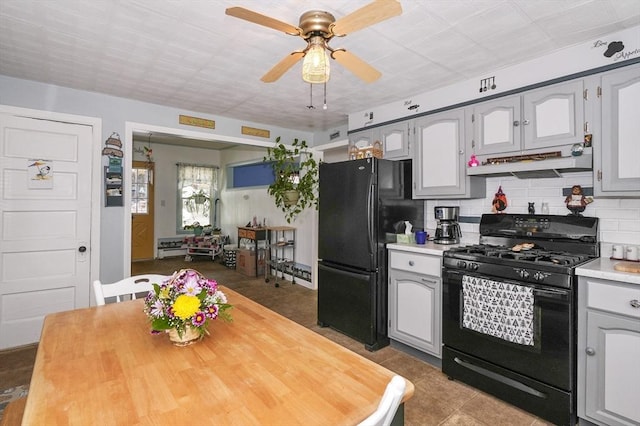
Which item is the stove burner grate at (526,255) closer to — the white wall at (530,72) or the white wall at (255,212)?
the white wall at (530,72)

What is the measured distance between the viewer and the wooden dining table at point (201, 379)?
83 cm

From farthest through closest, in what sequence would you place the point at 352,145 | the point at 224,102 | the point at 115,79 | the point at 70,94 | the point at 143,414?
the point at 352,145
the point at 224,102
the point at 70,94
the point at 115,79
the point at 143,414

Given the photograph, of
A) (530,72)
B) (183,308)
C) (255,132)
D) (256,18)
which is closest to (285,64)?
(256,18)

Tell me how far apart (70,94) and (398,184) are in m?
3.24

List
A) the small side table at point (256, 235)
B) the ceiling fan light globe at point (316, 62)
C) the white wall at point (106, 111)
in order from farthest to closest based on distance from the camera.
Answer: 1. the small side table at point (256, 235)
2. the white wall at point (106, 111)
3. the ceiling fan light globe at point (316, 62)

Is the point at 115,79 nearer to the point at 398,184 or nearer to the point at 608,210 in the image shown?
the point at 398,184

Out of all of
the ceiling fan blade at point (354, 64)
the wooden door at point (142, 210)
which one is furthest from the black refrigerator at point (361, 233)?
the wooden door at point (142, 210)

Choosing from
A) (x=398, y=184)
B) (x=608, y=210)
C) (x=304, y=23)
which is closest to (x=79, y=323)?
(x=304, y=23)

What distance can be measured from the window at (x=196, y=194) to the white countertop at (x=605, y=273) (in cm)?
765

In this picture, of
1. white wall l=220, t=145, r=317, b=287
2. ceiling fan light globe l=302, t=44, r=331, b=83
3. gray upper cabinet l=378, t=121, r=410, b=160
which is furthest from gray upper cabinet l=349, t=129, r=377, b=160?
ceiling fan light globe l=302, t=44, r=331, b=83

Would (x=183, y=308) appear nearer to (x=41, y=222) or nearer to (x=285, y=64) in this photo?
(x=285, y=64)

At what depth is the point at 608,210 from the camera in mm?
2291

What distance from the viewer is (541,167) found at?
2.27 meters

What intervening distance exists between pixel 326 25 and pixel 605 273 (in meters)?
2.00
